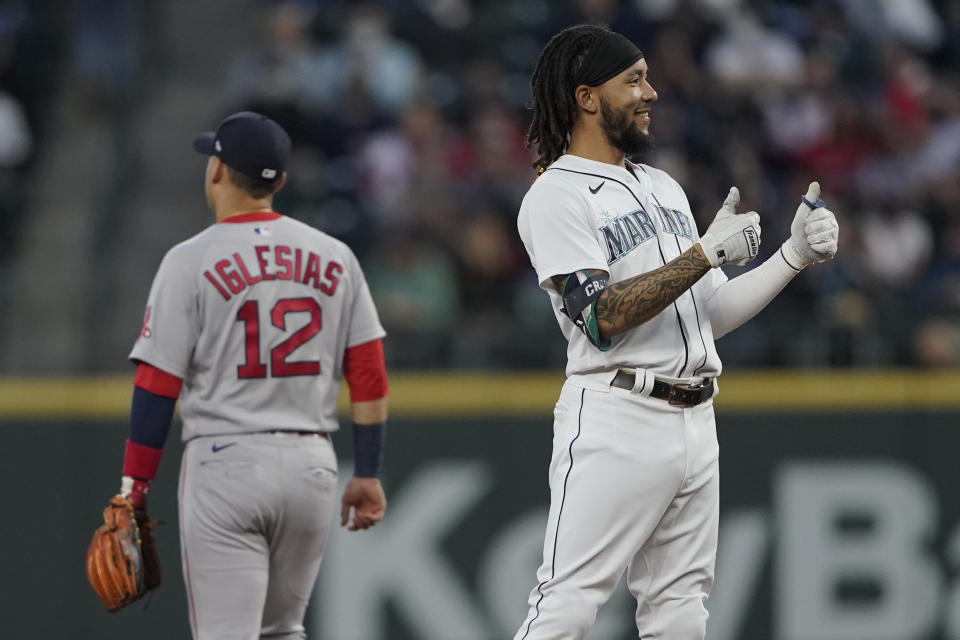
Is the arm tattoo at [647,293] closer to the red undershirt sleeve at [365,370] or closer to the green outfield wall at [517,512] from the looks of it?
the red undershirt sleeve at [365,370]

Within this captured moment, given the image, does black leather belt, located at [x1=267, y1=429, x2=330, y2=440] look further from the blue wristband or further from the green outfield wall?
the green outfield wall

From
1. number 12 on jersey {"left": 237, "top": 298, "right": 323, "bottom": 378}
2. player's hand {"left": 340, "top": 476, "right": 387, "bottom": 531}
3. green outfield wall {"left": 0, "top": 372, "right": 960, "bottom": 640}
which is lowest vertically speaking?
green outfield wall {"left": 0, "top": 372, "right": 960, "bottom": 640}

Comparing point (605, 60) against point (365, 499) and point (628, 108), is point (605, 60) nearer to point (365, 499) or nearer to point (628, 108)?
point (628, 108)

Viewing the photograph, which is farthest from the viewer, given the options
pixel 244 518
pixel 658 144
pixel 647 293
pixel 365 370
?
pixel 658 144

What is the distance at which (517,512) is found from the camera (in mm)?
7094

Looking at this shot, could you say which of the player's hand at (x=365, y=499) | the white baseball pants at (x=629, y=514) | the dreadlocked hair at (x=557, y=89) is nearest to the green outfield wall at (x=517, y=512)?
the player's hand at (x=365, y=499)

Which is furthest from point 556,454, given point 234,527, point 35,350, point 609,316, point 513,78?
point 513,78

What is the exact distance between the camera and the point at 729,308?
159 inches

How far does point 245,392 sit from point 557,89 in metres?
1.30

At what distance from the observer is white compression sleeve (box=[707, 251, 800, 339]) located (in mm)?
3918

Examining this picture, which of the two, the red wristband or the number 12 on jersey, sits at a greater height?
the number 12 on jersey

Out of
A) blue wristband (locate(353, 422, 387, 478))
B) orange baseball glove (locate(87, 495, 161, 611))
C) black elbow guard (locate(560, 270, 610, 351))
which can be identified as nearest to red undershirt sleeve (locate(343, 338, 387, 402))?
blue wristband (locate(353, 422, 387, 478))

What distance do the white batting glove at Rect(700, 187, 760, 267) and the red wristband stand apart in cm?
178

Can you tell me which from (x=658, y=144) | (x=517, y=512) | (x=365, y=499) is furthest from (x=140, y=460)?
(x=658, y=144)
